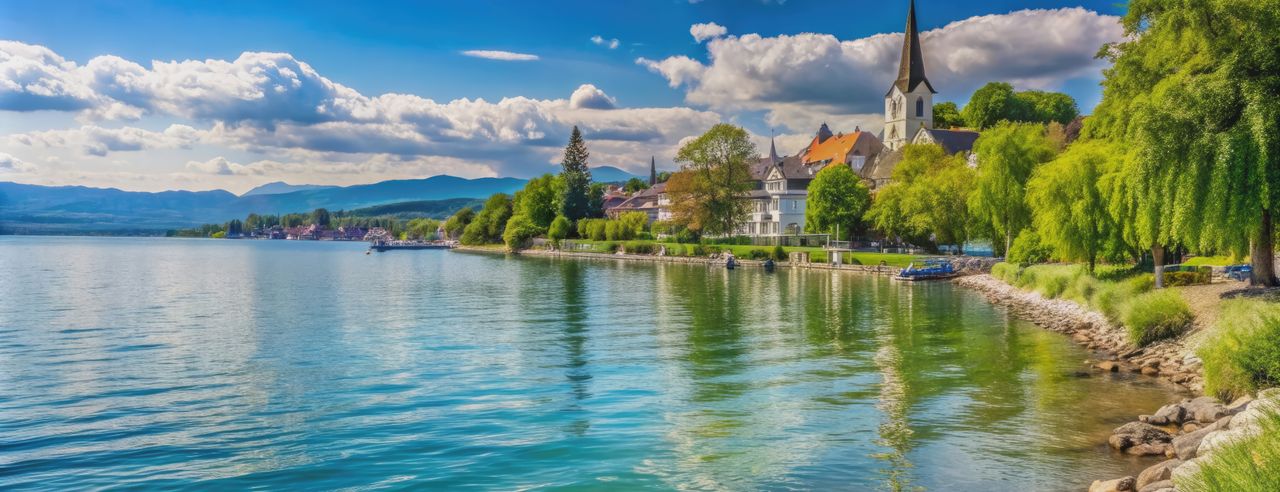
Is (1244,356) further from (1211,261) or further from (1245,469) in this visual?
(1211,261)

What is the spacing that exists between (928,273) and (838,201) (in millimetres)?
26371

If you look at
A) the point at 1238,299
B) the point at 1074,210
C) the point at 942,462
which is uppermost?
the point at 1074,210

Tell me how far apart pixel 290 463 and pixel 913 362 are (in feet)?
63.1

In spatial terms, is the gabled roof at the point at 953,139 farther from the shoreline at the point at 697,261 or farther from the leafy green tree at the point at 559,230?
the leafy green tree at the point at 559,230

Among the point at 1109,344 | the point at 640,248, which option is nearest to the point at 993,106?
the point at 640,248

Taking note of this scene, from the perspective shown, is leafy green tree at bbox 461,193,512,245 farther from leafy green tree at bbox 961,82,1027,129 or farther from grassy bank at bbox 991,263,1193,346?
grassy bank at bbox 991,263,1193,346

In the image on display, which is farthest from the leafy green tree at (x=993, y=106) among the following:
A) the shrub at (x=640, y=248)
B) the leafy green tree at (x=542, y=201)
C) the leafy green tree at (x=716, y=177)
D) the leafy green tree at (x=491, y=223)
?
the leafy green tree at (x=491, y=223)

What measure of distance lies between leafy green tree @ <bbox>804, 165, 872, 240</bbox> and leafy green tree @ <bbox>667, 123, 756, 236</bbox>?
32.7ft

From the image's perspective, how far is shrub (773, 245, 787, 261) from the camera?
96312 millimetres

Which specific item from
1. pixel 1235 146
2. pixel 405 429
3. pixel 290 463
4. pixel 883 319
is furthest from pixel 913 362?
pixel 290 463

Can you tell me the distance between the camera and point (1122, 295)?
32844 mm

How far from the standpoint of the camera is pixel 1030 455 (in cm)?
1603

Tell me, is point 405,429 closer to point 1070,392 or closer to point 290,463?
point 290,463

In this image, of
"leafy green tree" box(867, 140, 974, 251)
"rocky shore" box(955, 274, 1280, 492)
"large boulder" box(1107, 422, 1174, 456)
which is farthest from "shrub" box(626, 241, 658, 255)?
"large boulder" box(1107, 422, 1174, 456)
